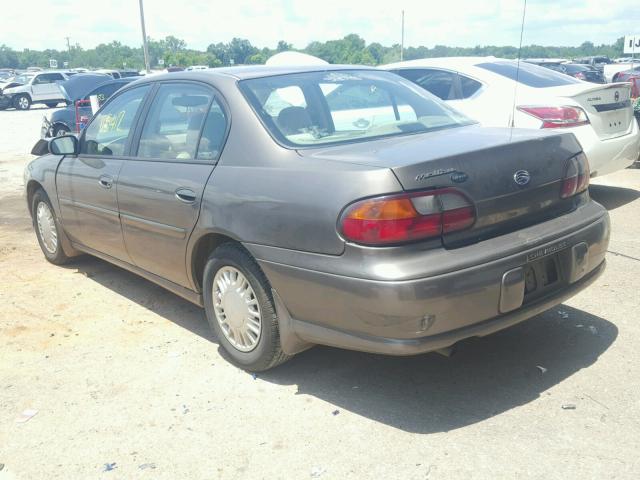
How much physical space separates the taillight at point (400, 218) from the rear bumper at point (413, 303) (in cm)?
13

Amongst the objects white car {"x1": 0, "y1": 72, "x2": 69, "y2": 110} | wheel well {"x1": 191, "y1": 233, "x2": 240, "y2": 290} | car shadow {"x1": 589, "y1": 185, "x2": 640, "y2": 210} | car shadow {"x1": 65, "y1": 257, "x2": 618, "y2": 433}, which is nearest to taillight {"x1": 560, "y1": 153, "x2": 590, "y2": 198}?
car shadow {"x1": 65, "y1": 257, "x2": 618, "y2": 433}

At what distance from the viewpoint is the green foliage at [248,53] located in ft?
25.5

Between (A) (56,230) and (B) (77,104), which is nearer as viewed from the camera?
(A) (56,230)

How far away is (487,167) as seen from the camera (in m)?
3.19

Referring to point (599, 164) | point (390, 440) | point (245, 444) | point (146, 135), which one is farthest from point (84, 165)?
point (599, 164)

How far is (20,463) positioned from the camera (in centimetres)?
311

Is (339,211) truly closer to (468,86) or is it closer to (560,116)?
(560,116)

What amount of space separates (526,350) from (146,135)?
2695 mm

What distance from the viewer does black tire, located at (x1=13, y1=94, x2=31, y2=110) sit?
3356 cm

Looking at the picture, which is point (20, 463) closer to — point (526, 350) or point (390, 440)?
point (390, 440)

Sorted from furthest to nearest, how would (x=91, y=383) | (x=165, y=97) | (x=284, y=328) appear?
1. (x=165, y=97)
2. (x=91, y=383)
3. (x=284, y=328)

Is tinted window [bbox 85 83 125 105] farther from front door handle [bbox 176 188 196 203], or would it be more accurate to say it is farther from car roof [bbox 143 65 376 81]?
front door handle [bbox 176 188 196 203]

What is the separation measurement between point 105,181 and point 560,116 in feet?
14.2

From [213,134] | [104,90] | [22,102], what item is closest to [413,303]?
[213,134]
